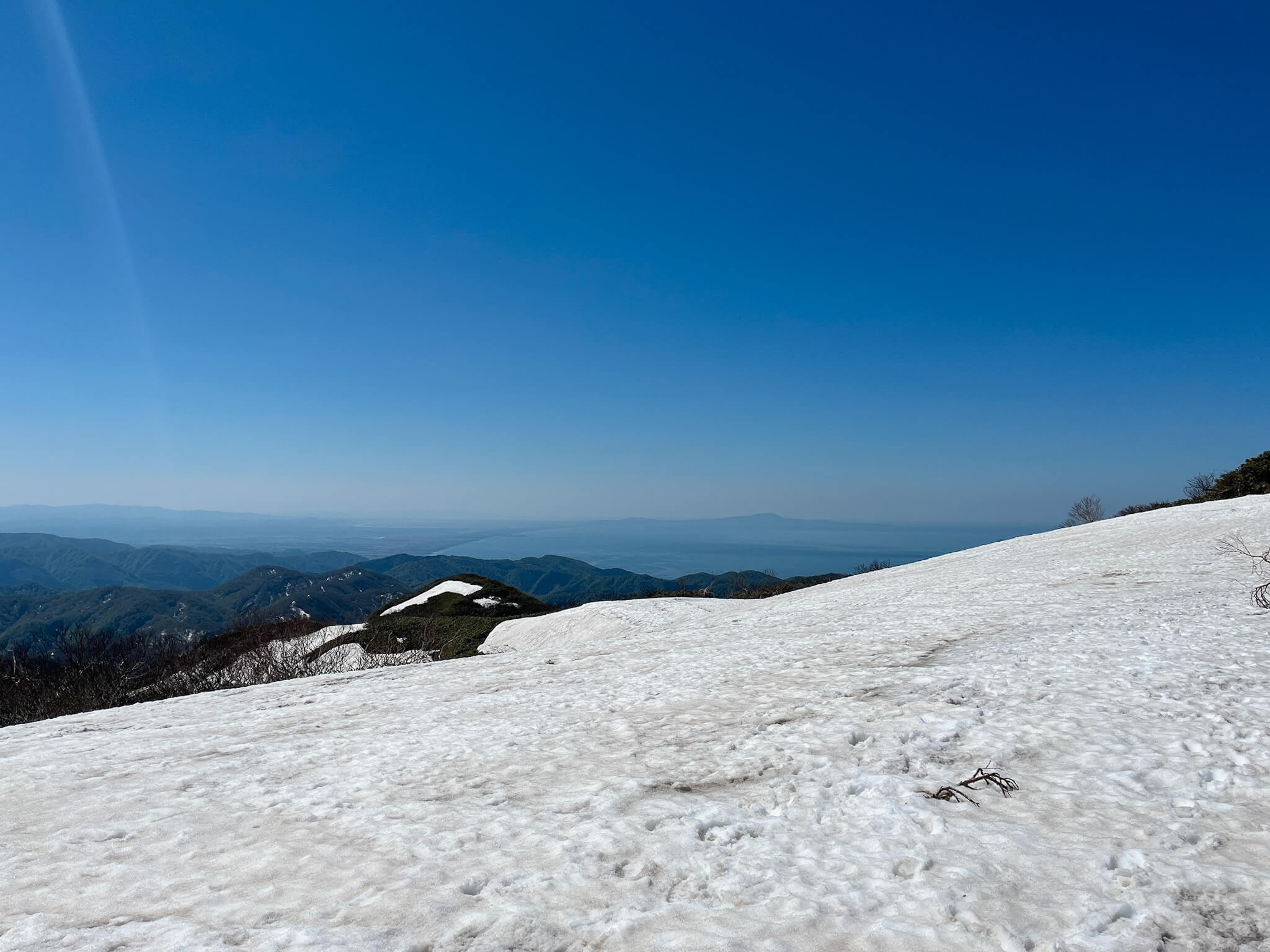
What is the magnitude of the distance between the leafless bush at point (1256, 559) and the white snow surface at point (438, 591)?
5778cm

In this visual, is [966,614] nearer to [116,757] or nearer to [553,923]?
[553,923]

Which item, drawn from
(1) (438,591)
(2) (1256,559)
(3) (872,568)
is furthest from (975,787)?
(1) (438,591)

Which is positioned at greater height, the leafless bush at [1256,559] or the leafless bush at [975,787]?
the leafless bush at [1256,559]

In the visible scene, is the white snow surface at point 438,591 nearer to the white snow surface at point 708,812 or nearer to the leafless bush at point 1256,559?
the white snow surface at point 708,812

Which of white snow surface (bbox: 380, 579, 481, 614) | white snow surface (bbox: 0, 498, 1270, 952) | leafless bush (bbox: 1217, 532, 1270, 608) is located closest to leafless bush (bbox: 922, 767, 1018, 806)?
white snow surface (bbox: 0, 498, 1270, 952)

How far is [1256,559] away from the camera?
67.7 ft

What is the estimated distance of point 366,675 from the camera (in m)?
21.3

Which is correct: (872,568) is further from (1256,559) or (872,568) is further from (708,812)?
(708,812)

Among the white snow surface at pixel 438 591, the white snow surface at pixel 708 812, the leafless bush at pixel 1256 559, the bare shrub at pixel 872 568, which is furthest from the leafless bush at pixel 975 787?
the white snow surface at pixel 438 591

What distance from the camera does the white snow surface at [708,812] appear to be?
4676 millimetres

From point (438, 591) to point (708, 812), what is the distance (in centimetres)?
6636

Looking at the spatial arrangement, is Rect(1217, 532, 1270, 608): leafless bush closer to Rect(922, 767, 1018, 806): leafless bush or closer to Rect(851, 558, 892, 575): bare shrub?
Rect(922, 767, 1018, 806): leafless bush

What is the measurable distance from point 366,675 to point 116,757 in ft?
35.8

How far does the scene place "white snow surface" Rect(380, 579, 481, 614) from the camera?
217 ft
